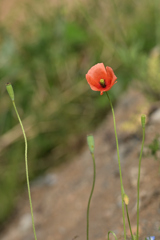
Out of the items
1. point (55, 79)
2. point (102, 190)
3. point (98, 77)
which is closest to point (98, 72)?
point (98, 77)

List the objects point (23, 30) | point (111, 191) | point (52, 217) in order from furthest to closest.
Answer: point (23, 30), point (52, 217), point (111, 191)

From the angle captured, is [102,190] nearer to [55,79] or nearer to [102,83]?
[102,83]

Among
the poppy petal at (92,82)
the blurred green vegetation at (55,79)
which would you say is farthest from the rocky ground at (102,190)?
the poppy petal at (92,82)

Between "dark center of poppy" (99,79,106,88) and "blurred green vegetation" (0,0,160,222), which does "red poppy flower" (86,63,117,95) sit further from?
"blurred green vegetation" (0,0,160,222)

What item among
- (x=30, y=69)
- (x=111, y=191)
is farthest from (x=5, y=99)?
(x=111, y=191)

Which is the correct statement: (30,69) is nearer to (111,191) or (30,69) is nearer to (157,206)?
(111,191)

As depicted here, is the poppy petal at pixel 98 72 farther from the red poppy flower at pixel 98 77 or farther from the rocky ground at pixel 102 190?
the rocky ground at pixel 102 190
